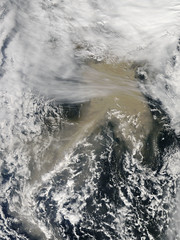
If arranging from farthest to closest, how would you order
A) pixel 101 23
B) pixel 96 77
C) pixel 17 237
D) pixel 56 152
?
1. pixel 101 23
2. pixel 96 77
3. pixel 56 152
4. pixel 17 237

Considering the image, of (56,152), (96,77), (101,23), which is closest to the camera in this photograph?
(56,152)

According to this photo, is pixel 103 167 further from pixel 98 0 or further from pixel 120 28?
pixel 98 0

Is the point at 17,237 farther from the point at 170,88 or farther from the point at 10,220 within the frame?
the point at 170,88

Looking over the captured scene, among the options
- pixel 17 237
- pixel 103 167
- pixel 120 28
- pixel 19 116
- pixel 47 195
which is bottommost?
pixel 17 237

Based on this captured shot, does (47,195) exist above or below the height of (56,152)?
below

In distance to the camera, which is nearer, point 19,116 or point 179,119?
point 19,116

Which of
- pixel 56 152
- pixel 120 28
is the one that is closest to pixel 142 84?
pixel 120 28
